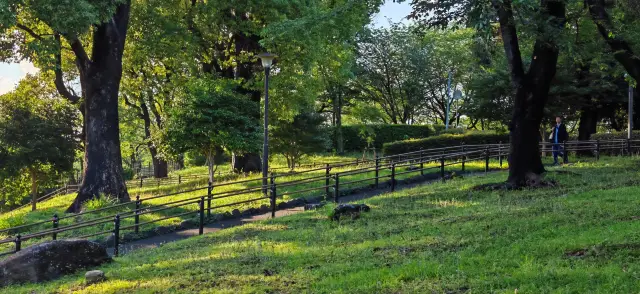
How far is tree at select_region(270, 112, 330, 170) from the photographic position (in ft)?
85.2

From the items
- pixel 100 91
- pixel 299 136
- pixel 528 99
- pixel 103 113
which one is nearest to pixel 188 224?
pixel 103 113

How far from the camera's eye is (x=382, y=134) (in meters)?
43.4

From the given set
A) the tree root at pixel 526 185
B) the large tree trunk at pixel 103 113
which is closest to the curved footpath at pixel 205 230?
the tree root at pixel 526 185

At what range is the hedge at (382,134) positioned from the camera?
1703 inches

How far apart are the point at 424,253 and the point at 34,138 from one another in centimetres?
2135

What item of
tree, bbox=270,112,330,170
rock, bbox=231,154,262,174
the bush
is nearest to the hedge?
the bush

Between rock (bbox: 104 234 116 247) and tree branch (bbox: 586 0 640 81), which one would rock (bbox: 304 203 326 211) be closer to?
rock (bbox: 104 234 116 247)

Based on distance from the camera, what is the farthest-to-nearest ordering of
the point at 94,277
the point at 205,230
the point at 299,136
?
the point at 299,136
the point at 205,230
the point at 94,277

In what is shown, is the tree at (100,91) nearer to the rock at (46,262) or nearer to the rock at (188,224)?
the rock at (188,224)

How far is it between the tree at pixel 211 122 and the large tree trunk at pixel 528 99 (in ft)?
36.0

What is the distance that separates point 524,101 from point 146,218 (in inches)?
424

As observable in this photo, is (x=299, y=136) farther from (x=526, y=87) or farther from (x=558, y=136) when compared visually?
(x=526, y=87)

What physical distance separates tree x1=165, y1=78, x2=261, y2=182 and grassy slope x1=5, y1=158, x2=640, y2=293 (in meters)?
9.79

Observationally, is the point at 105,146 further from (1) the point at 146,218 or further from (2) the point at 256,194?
(2) the point at 256,194
